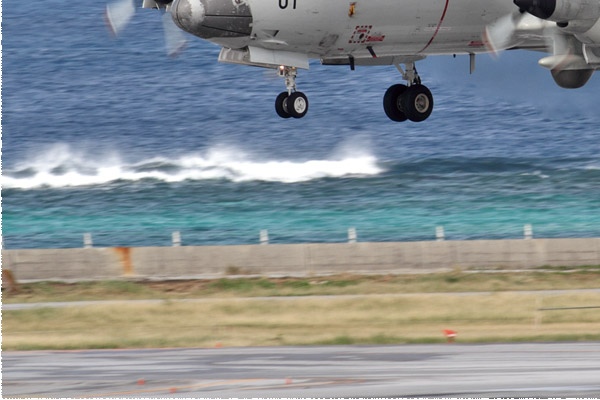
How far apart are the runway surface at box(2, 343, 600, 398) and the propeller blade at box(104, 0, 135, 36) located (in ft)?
43.2

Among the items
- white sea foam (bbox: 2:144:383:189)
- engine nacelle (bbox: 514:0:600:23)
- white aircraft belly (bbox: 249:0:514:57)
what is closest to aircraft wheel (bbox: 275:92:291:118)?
white aircraft belly (bbox: 249:0:514:57)

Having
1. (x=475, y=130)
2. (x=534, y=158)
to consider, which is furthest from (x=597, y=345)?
(x=475, y=130)

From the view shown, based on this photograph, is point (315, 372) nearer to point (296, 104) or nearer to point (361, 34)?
point (296, 104)

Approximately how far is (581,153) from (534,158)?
4.16 meters

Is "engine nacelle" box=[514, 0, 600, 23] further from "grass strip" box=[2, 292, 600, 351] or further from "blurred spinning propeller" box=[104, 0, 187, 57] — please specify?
"blurred spinning propeller" box=[104, 0, 187, 57]

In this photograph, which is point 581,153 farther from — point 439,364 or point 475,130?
point 439,364

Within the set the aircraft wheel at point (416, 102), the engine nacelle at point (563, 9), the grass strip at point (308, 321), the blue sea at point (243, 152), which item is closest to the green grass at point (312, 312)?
the grass strip at point (308, 321)

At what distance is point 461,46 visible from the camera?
122 ft

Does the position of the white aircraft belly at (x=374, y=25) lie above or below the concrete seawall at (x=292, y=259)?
above

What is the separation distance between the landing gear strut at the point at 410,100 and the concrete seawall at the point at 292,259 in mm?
8484

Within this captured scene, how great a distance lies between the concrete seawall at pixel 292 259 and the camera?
45844 millimetres

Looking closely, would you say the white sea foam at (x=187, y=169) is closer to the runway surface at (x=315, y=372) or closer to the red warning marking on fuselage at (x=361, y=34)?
the red warning marking on fuselage at (x=361, y=34)

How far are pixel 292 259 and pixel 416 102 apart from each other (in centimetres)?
1006

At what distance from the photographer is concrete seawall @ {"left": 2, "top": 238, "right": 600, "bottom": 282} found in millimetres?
45844
